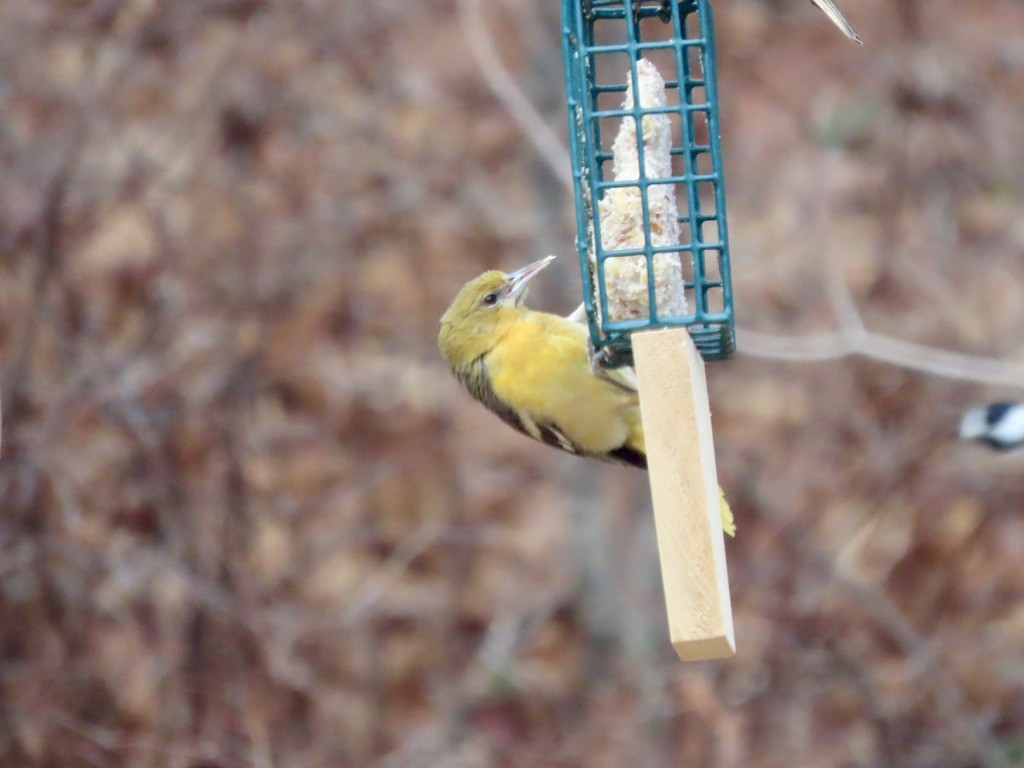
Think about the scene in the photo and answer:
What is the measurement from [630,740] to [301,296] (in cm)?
292

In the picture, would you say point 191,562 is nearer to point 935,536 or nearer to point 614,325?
point 935,536

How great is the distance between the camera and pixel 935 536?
313 inches

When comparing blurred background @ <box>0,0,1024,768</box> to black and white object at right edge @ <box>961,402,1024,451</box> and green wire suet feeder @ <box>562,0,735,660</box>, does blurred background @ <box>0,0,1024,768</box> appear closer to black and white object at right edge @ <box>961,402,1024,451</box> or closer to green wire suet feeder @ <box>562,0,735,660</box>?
black and white object at right edge @ <box>961,402,1024,451</box>

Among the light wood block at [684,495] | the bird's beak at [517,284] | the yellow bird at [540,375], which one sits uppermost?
the bird's beak at [517,284]

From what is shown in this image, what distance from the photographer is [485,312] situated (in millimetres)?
4246

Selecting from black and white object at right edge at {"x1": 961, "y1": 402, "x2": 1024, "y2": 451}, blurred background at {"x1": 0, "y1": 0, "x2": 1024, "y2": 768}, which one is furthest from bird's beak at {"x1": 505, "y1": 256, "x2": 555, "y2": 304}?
blurred background at {"x1": 0, "y1": 0, "x2": 1024, "y2": 768}

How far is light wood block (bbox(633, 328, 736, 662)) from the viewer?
9.70 feet

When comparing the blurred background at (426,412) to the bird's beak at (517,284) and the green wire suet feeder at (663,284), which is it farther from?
the green wire suet feeder at (663,284)

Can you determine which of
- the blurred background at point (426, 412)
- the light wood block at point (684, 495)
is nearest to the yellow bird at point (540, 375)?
the light wood block at point (684, 495)

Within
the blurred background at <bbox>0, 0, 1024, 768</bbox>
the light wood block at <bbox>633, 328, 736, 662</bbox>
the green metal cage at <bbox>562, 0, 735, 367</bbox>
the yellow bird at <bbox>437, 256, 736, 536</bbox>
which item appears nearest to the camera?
the light wood block at <bbox>633, 328, 736, 662</bbox>

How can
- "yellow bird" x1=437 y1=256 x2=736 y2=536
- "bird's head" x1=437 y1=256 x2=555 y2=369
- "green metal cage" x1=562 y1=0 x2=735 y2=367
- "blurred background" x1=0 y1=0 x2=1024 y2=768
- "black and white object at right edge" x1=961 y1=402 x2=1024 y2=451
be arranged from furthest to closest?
"blurred background" x1=0 y1=0 x2=1024 y2=768, "black and white object at right edge" x1=961 y1=402 x2=1024 y2=451, "bird's head" x1=437 y1=256 x2=555 y2=369, "yellow bird" x1=437 y1=256 x2=736 y2=536, "green metal cage" x1=562 y1=0 x2=735 y2=367

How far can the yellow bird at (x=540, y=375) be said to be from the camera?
4121 mm

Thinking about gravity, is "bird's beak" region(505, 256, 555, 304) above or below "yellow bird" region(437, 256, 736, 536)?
above

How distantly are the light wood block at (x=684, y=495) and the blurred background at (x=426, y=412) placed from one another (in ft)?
13.3
